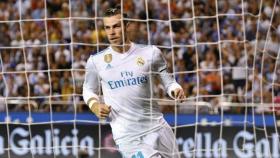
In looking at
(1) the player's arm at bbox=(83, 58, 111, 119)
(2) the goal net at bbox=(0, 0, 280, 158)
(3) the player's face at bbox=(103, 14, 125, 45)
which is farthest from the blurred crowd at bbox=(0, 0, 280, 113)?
(3) the player's face at bbox=(103, 14, 125, 45)

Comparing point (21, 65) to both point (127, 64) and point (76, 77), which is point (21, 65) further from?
point (127, 64)

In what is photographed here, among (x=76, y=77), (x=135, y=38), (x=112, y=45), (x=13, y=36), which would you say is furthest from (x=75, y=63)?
(x=112, y=45)

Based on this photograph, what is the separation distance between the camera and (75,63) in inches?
396

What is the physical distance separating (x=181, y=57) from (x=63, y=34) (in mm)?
2066

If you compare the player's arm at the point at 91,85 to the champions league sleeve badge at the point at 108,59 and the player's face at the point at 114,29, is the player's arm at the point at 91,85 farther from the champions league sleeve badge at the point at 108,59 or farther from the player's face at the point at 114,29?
the player's face at the point at 114,29

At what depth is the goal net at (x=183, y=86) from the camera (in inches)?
385

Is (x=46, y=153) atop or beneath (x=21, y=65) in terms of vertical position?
beneath

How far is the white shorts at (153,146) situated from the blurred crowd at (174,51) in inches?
153

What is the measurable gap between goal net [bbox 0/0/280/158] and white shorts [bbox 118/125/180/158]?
397 centimetres

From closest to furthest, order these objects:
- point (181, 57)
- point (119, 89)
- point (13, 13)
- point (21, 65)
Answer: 1. point (119, 89)
2. point (181, 57)
3. point (21, 65)
4. point (13, 13)

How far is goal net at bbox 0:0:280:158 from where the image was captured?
9773 millimetres

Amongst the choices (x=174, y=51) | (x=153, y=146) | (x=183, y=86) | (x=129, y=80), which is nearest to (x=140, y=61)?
(x=129, y=80)

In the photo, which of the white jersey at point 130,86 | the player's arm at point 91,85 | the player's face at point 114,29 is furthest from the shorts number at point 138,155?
the player's face at point 114,29

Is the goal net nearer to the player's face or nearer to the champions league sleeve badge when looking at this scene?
the champions league sleeve badge
